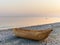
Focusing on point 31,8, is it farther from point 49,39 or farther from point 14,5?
point 49,39

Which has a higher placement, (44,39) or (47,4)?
(47,4)

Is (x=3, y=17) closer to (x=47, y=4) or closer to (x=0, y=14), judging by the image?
(x=0, y=14)

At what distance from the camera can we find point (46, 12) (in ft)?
6.57

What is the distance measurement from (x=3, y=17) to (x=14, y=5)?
9.5 inches

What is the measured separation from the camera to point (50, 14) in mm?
2037

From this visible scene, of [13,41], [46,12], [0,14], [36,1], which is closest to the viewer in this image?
[13,41]

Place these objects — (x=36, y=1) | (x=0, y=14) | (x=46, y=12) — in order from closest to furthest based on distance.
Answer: (x=0, y=14)
(x=36, y=1)
(x=46, y=12)

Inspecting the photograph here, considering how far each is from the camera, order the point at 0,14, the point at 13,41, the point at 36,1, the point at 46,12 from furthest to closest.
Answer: the point at 46,12
the point at 36,1
the point at 0,14
the point at 13,41

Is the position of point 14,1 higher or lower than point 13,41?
higher

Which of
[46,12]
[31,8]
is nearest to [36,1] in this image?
[31,8]

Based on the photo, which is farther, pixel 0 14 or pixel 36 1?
pixel 36 1

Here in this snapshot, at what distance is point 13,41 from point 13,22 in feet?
2.62

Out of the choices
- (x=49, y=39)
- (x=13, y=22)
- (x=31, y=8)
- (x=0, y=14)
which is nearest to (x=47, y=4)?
(x=31, y=8)

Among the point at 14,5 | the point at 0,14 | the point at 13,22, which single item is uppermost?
the point at 14,5
